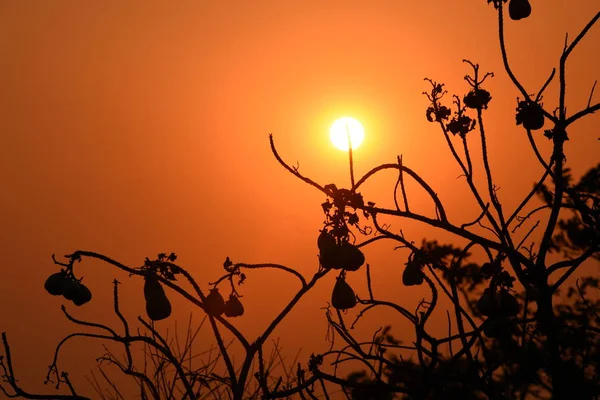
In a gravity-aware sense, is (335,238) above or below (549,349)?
above

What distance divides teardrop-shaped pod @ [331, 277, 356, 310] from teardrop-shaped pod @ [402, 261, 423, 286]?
57cm

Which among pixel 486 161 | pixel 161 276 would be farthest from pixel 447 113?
pixel 161 276

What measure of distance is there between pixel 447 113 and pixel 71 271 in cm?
311

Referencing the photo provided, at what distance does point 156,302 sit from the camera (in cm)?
558

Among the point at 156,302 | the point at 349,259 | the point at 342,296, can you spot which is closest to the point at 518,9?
the point at 349,259

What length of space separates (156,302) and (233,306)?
1.31 m

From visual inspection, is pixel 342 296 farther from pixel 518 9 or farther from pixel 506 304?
pixel 518 9

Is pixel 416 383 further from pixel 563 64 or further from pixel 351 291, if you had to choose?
pixel 563 64

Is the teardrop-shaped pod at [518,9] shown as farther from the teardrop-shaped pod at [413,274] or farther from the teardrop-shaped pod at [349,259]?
the teardrop-shaped pod at [413,274]

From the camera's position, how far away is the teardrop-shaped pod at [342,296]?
589 cm

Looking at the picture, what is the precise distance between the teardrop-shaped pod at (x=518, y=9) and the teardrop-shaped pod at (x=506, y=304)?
183cm

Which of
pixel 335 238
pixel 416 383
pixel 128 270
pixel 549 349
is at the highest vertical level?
pixel 128 270

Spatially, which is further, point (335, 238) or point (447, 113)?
point (447, 113)

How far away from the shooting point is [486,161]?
4895 millimetres
